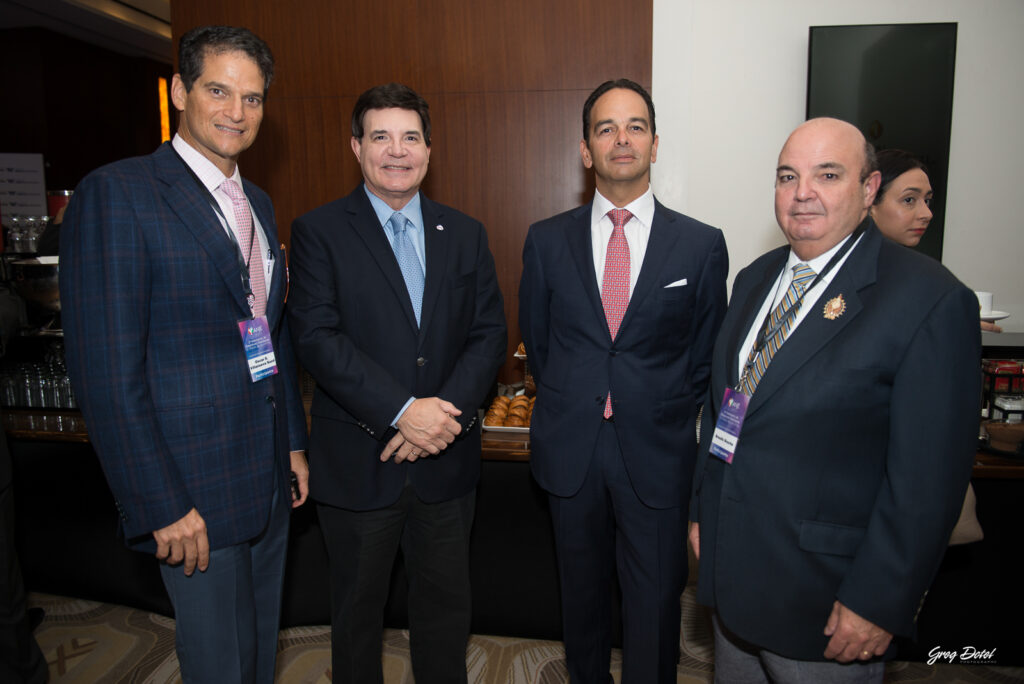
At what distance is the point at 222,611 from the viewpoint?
59.9 inches

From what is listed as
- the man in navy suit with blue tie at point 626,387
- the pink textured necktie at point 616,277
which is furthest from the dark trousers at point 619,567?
the pink textured necktie at point 616,277

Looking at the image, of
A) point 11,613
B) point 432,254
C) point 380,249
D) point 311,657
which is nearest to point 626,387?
point 432,254

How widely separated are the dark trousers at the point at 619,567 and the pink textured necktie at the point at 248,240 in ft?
3.35

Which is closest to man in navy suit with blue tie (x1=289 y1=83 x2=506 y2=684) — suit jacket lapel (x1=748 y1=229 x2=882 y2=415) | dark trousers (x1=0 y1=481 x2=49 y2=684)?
suit jacket lapel (x1=748 y1=229 x2=882 y2=415)

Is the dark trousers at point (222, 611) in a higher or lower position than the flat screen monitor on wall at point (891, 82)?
lower

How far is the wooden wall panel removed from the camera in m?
3.43

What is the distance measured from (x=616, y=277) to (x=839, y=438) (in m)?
0.82

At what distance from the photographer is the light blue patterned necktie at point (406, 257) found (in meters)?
1.86

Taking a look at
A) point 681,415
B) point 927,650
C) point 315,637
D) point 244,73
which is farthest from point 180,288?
point 927,650

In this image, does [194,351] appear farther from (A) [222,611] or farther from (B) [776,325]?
(B) [776,325]

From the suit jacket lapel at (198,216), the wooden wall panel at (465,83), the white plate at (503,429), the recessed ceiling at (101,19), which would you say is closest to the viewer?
the suit jacket lapel at (198,216)

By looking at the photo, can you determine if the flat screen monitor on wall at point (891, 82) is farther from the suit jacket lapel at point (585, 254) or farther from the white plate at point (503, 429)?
the white plate at point (503, 429)

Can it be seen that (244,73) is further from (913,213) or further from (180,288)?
(913,213)

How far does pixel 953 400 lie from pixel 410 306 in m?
1.30
